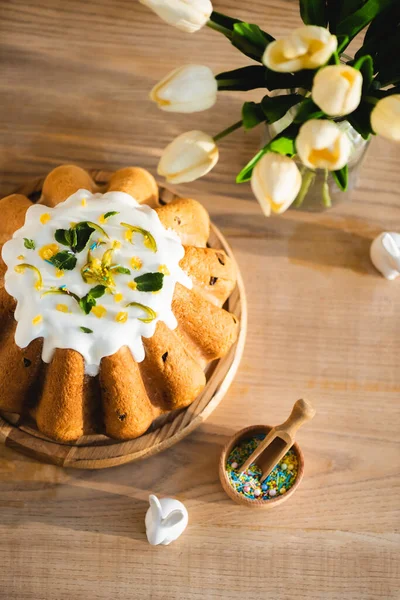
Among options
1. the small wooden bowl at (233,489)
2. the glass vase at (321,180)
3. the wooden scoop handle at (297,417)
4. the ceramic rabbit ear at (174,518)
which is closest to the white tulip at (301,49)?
the glass vase at (321,180)

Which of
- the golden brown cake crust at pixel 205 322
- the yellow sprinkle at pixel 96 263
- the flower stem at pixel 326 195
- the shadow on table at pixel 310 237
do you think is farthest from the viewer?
the shadow on table at pixel 310 237

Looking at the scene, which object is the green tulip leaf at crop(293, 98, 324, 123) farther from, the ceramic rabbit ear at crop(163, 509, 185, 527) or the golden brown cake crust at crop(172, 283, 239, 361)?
the ceramic rabbit ear at crop(163, 509, 185, 527)

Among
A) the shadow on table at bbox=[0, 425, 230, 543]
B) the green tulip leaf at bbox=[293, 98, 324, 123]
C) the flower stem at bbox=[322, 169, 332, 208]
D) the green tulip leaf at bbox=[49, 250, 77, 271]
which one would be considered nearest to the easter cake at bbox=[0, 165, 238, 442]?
the green tulip leaf at bbox=[49, 250, 77, 271]

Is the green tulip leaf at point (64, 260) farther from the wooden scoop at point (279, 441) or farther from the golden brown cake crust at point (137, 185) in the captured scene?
the wooden scoop at point (279, 441)

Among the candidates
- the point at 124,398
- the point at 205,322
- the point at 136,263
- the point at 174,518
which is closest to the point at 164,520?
the point at 174,518

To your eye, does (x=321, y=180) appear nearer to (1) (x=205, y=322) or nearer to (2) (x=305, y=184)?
(2) (x=305, y=184)

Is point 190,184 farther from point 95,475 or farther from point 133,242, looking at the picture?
point 95,475

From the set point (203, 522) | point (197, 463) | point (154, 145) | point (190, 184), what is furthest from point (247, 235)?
point (203, 522)
